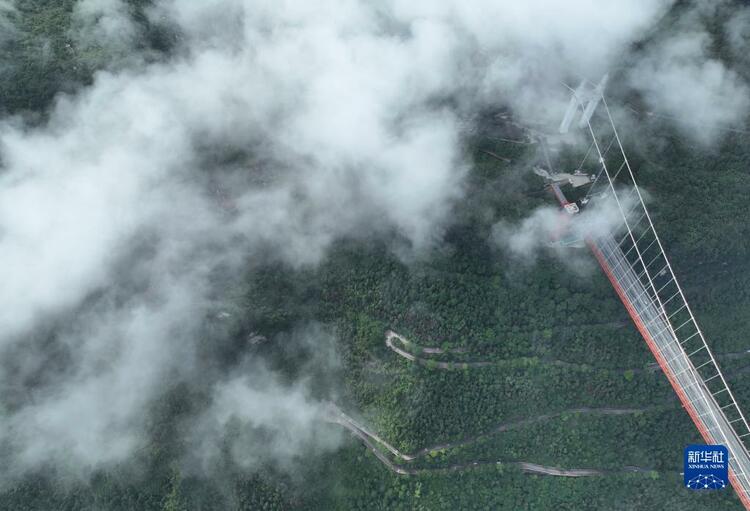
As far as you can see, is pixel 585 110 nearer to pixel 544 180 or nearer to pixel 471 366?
pixel 544 180

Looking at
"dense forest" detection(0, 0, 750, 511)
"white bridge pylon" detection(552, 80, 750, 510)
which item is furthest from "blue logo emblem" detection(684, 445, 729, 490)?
"dense forest" detection(0, 0, 750, 511)

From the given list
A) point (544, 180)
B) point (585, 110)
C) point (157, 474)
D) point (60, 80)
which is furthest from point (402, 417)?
point (60, 80)

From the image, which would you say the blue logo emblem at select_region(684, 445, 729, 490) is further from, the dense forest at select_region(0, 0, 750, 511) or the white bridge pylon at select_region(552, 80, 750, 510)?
the dense forest at select_region(0, 0, 750, 511)

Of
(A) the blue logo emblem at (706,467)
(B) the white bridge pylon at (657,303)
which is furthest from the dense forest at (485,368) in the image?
(B) the white bridge pylon at (657,303)

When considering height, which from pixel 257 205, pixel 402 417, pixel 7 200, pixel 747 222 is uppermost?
pixel 7 200

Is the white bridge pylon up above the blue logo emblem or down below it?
above

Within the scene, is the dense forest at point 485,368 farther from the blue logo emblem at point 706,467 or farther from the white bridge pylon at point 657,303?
the white bridge pylon at point 657,303

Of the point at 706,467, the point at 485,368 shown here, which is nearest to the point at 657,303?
the point at 706,467
